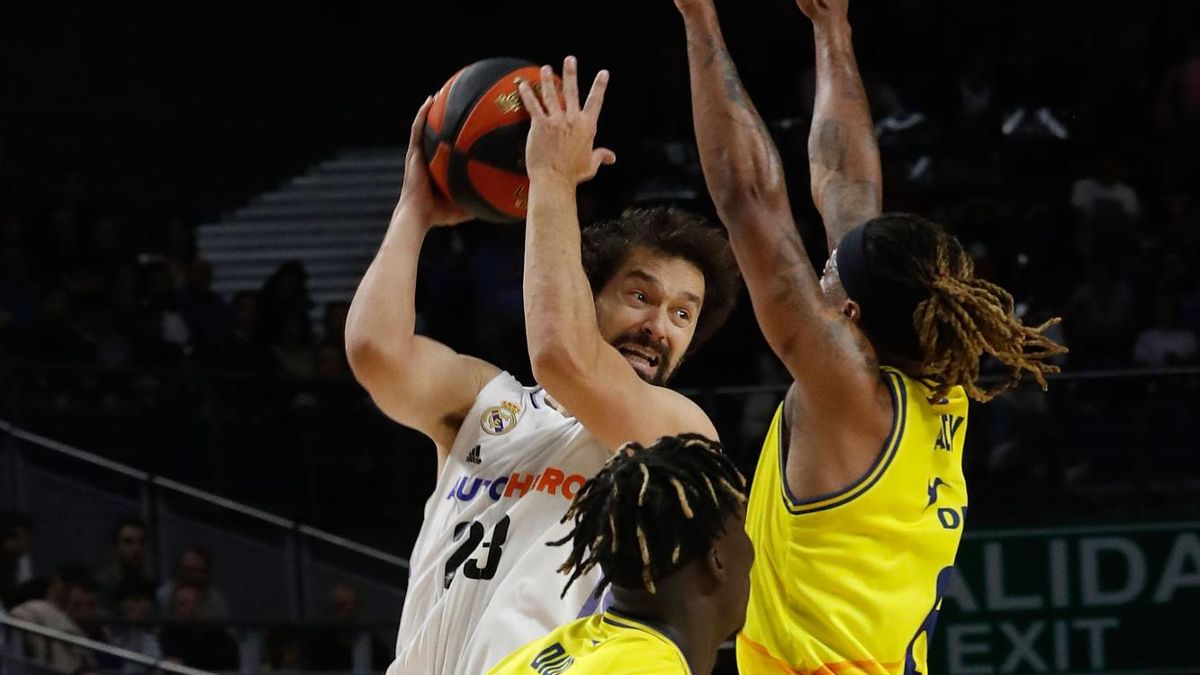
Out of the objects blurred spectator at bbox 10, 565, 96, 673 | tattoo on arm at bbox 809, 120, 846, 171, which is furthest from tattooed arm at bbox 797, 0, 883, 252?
blurred spectator at bbox 10, 565, 96, 673

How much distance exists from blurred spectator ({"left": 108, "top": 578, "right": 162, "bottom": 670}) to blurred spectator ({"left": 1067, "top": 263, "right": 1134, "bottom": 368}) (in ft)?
14.8

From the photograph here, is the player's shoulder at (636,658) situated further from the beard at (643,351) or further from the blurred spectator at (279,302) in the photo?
the blurred spectator at (279,302)

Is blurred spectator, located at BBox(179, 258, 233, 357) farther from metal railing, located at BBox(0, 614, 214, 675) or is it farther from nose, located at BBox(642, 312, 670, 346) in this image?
nose, located at BBox(642, 312, 670, 346)

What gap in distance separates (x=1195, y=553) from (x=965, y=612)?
1.02 metres

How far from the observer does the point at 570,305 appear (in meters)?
3.19

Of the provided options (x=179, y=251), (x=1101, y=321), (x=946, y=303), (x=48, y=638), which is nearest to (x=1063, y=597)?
(x=1101, y=321)

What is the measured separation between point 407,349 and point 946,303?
1.01 meters

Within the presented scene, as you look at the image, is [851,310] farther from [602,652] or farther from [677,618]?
[602,652]

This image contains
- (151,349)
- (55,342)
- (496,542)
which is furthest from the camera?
(151,349)

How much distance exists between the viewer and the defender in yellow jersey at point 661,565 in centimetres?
252

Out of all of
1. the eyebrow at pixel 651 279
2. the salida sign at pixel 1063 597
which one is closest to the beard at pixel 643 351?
the eyebrow at pixel 651 279

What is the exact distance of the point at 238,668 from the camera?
310 inches

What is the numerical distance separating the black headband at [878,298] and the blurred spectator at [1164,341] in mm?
5878

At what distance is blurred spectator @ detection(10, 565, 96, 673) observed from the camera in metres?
6.89
